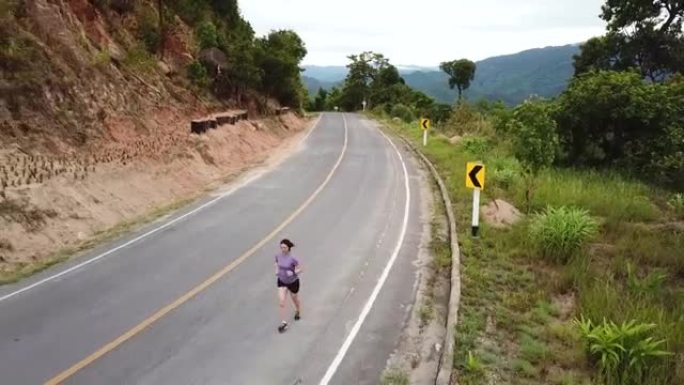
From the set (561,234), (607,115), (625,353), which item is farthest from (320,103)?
(625,353)

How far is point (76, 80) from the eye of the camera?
21234 millimetres

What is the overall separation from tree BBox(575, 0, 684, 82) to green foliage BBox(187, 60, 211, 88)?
1085 inches

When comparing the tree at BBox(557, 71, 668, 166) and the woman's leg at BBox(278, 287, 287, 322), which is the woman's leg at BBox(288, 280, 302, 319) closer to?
the woman's leg at BBox(278, 287, 287, 322)

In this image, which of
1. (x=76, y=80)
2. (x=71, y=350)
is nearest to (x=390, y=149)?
(x=76, y=80)

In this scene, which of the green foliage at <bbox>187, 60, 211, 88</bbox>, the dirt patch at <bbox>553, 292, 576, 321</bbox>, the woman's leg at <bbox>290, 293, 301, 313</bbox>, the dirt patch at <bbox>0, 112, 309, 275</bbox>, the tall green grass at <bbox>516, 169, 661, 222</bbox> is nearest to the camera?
the woman's leg at <bbox>290, 293, 301, 313</bbox>

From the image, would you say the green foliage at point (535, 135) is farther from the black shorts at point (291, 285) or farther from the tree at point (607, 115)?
the black shorts at point (291, 285)

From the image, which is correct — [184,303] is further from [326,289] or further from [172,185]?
[172,185]

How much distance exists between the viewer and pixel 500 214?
16.6 metres

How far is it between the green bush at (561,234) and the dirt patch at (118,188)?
11.0m

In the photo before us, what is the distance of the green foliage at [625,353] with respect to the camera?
25.9 ft

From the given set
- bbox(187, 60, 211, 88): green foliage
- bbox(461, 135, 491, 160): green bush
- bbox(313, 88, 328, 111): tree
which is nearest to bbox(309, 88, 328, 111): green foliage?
bbox(313, 88, 328, 111): tree

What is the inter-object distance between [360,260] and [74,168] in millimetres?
9433

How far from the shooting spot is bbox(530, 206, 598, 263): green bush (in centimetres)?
1329

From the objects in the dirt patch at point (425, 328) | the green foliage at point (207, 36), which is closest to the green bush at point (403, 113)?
the green foliage at point (207, 36)
